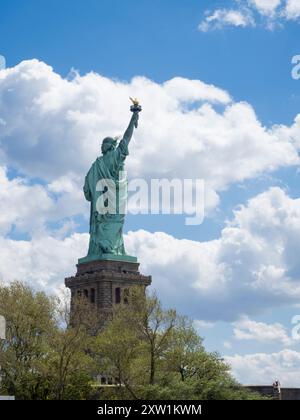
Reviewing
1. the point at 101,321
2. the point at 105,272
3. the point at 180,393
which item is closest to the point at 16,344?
the point at 180,393

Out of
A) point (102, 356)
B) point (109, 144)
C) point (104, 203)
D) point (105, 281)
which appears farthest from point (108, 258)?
point (102, 356)

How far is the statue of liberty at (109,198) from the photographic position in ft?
341

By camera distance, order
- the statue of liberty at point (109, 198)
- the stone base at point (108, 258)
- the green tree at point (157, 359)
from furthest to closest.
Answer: the statue of liberty at point (109, 198)
the stone base at point (108, 258)
the green tree at point (157, 359)

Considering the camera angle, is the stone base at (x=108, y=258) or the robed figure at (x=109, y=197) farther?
the robed figure at (x=109, y=197)

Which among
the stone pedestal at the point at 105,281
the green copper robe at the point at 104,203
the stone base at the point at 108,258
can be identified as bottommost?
the stone pedestal at the point at 105,281

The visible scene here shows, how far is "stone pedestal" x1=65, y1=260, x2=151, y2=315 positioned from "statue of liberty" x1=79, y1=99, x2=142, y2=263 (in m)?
1.15

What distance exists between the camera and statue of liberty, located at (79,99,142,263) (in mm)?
103812

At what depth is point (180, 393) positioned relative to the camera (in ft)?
187

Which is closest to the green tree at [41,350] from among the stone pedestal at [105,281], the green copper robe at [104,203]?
the stone pedestal at [105,281]

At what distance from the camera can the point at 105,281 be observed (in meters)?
100

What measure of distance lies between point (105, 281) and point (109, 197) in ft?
37.4

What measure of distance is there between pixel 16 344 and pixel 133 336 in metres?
A: 9.39

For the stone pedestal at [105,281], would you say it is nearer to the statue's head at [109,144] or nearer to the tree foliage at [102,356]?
the statue's head at [109,144]

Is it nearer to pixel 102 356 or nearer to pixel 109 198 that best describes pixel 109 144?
pixel 109 198
